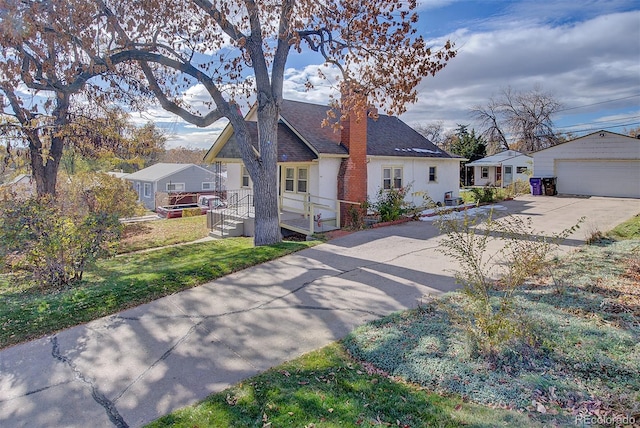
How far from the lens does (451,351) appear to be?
13.2 feet

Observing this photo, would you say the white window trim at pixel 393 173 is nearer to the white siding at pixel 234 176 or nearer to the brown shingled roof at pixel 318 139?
the brown shingled roof at pixel 318 139

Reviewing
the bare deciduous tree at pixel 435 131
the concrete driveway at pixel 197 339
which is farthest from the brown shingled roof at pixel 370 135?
the bare deciduous tree at pixel 435 131

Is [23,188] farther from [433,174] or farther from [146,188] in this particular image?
[433,174]

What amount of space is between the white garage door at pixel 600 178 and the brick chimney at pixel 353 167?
17110 millimetres

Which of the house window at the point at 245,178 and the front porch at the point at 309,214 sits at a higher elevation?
the house window at the point at 245,178

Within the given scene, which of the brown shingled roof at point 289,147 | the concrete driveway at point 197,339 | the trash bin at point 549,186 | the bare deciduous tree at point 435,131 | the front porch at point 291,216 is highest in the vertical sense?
the bare deciduous tree at point 435,131

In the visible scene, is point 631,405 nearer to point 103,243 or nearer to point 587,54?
point 103,243

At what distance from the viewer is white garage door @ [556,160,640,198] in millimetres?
21266

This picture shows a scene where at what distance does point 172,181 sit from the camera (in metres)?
33.0

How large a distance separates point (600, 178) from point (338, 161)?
18.7 meters

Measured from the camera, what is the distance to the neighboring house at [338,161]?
46.4ft

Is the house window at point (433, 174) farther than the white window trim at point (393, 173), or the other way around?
the house window at point (433, 174)

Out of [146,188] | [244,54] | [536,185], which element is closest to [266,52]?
[244,54]

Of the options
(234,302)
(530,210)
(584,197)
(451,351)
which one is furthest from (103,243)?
(584,197)
